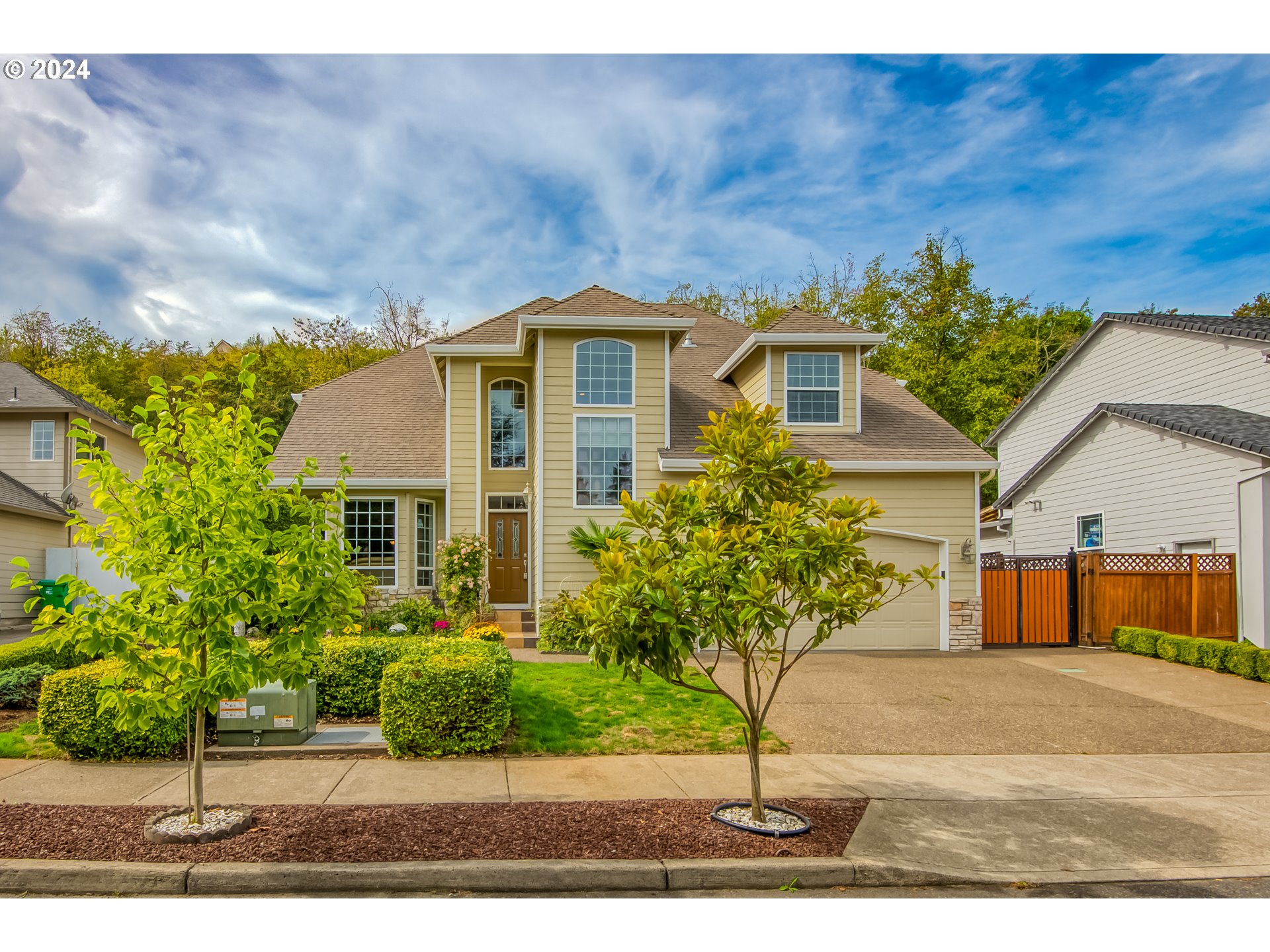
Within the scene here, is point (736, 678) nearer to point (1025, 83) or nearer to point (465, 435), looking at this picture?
point (465, 435)

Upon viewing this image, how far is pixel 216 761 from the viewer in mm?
7273

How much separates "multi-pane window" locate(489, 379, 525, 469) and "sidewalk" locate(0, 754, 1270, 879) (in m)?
11.3

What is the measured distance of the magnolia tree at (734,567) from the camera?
5391 millimetres

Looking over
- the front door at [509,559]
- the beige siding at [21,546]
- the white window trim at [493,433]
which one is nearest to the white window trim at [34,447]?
the beige siding at [21,546]

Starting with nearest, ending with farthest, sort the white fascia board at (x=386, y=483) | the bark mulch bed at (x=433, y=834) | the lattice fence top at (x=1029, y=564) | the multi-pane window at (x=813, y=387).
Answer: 1. the bark mulch bed at (x=433, y=834)
2. the lattice fence top at (x=1029, y=564)
3. the multi-pane window at (x=813, y=387)
4. the white fascia board at (x=386, y=483)

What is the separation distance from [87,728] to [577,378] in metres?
10.3

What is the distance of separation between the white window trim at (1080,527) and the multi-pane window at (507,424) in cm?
1299

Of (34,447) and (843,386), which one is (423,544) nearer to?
(843,386)

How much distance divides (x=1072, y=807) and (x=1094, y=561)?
36.8 ft

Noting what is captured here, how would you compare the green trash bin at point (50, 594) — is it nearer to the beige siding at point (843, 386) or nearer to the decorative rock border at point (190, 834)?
the beige siding at point (843, 386)

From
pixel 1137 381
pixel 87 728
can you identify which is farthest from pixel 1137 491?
pixel 87 728

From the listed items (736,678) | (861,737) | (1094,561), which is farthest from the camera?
(1094,561)

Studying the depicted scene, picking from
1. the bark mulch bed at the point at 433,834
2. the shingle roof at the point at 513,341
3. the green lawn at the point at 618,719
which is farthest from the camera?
the shingle roof at the point at 513,341

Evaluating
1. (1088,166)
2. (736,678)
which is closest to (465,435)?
(736,678)
